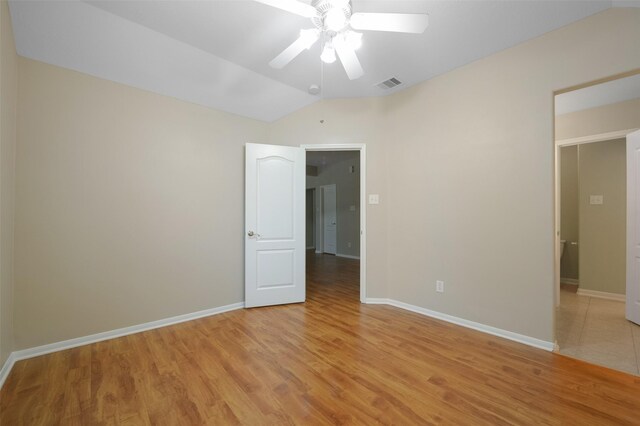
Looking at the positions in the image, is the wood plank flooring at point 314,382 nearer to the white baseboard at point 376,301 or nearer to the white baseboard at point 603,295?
the white baseboard at point 376,301

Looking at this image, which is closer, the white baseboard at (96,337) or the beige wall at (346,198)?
the white baseboard at (96,337)

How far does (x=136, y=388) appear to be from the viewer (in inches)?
70.0

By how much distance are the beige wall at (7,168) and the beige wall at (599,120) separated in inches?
224

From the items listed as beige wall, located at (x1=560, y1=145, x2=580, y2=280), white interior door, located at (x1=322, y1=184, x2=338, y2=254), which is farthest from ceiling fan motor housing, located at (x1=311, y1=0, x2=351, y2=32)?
white interior door, located at (x1=322, y1=184, x2=338, y2=254)

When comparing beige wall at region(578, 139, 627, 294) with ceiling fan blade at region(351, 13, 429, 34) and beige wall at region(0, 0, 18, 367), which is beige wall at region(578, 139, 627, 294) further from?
beige wall at region(0, 0, 18, 367)

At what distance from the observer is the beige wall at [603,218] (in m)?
3.61

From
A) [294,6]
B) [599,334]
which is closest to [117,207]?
[294,6]

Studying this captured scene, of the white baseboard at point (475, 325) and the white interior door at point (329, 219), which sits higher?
the white interior door at point (329, 219)

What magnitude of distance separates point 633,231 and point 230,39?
15.0 feet

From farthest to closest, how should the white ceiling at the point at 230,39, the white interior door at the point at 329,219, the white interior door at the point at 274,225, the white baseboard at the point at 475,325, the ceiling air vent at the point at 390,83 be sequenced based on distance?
the white interior door at the point at 329,219 < the white interior door at the point at 274,225 < the ceiling air vent at the point at 390,83 < the white baseboard at the point at 475,325 < the white ceiling at the point at 230,39

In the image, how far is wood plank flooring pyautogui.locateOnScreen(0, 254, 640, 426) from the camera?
5.00 feet

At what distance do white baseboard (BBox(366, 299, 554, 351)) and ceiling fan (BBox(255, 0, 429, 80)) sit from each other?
265 cm

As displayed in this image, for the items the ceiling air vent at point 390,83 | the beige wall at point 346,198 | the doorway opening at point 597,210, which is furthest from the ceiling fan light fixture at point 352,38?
the beige wall at point 346,198

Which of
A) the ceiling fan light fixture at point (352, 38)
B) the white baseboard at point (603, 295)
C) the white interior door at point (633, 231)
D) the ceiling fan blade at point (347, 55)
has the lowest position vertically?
the white baseboard at point (603, 295)
